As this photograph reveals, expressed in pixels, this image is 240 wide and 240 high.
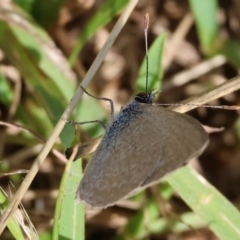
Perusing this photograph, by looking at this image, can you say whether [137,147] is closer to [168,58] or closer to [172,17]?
[168,58]

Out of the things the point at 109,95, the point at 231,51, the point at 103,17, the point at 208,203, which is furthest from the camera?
the point at 109,95

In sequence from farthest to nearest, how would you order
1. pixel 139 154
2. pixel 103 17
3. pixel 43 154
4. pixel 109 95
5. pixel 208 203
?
1. pixel 109 95
2. pixel 103 17
3. pixel 208 203
4. pixel 139 154
5. pixel 43 154

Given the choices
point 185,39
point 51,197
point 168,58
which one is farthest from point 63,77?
point 185,39

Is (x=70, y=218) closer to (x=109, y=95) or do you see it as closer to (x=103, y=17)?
(x=103, y=17)

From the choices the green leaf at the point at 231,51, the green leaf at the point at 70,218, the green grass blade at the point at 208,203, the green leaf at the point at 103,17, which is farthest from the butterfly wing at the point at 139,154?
the green leaf at the point at 231,51

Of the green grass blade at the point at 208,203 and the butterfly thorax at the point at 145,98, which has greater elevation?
the butterfly thorax at the point at 145,98

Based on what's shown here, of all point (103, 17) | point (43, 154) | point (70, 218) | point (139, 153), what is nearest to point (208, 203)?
point (139, 153)

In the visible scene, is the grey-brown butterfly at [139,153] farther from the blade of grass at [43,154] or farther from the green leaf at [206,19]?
the green leaf at [206,19]

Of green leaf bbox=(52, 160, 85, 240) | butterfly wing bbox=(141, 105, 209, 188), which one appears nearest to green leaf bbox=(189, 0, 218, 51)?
butterfly wing bbox=(141, 105, 209, 188)

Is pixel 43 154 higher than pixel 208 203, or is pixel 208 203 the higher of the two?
pixel 43 154
